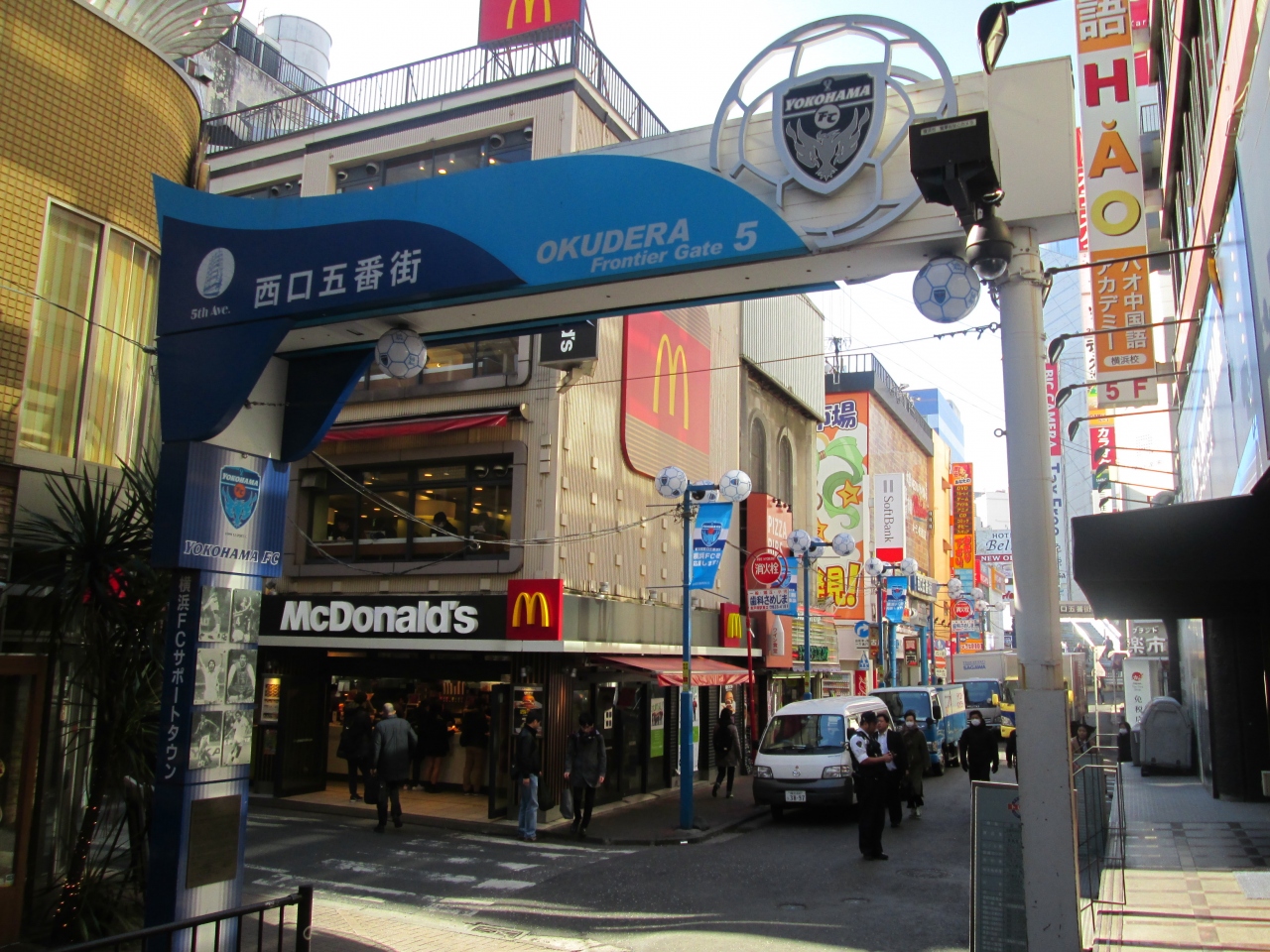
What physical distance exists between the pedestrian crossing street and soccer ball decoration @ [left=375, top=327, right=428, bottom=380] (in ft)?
18.8

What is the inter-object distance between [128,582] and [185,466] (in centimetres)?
162

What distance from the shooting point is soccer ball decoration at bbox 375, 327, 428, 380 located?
8992mm

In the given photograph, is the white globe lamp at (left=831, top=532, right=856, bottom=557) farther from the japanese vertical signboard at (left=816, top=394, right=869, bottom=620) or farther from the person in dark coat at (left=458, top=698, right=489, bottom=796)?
the person in dark coat at (left=458, top=698, right=489, bottom=796)

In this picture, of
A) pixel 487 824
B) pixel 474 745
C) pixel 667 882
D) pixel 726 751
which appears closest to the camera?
pixel 667 882

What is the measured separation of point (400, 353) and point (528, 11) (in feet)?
46.2

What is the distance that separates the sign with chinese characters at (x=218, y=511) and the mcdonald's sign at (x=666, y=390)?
11.2 meters

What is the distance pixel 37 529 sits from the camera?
9.12 meters

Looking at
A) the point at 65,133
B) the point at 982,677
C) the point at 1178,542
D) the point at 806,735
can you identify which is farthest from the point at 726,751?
the point at 982,677

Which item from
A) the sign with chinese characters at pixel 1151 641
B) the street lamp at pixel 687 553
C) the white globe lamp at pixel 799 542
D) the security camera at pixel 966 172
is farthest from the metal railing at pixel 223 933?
the sign with chinese characters at pixel 1151 641

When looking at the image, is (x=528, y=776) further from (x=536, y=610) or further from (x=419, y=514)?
(x=419, y=514)

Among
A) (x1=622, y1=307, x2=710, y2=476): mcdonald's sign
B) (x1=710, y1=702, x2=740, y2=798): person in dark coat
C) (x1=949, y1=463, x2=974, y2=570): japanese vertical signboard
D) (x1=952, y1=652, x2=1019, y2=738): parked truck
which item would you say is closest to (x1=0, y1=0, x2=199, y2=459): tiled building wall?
(x1=622, y1=307, x2=710, y2=476): mcdonald's sign

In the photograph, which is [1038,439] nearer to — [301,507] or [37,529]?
[37,529]

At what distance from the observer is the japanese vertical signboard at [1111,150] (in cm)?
1323

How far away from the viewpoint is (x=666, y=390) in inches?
860
